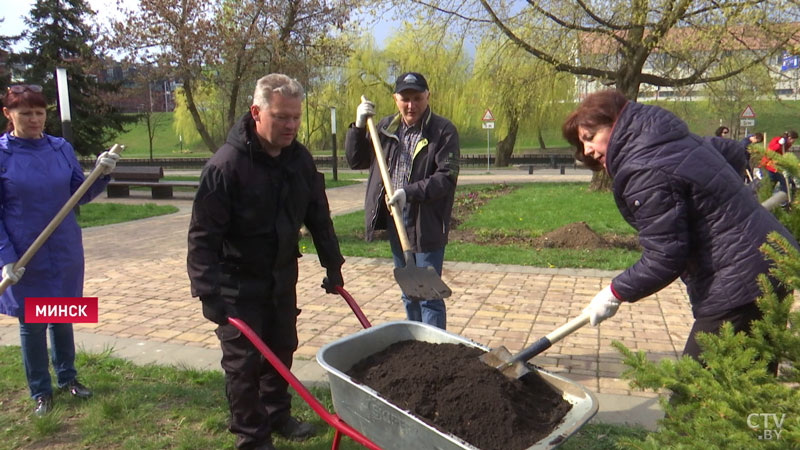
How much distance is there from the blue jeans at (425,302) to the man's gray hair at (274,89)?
1409 millimetres

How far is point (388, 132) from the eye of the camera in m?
3.87

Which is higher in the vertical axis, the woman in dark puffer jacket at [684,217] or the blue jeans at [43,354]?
the woman in dark puffer jacket at [684,217]

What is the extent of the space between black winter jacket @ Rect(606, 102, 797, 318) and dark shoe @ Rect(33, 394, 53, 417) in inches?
127

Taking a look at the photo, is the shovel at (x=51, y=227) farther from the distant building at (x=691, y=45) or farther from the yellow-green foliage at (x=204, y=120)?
the yellow-green foliage at (x=204, y=120)

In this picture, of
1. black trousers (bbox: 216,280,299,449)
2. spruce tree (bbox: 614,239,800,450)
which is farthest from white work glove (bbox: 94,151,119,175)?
spruce tree (bbox: 614,239,800,450)

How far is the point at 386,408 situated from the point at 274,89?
1463mm

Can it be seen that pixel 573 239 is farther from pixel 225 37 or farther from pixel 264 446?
pixel 225 37

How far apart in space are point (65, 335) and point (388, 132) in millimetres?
2347

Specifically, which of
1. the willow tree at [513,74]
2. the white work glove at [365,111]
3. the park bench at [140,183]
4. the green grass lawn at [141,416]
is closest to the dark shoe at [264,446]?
the green grass lawn at [141,416]

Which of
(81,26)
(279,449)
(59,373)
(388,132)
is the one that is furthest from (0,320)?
(81,26)

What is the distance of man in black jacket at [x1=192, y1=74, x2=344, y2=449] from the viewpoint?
268cm

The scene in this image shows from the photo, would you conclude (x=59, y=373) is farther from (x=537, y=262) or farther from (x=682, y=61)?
(x=682, y=61)

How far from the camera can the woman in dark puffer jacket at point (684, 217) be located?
2.16 meters
